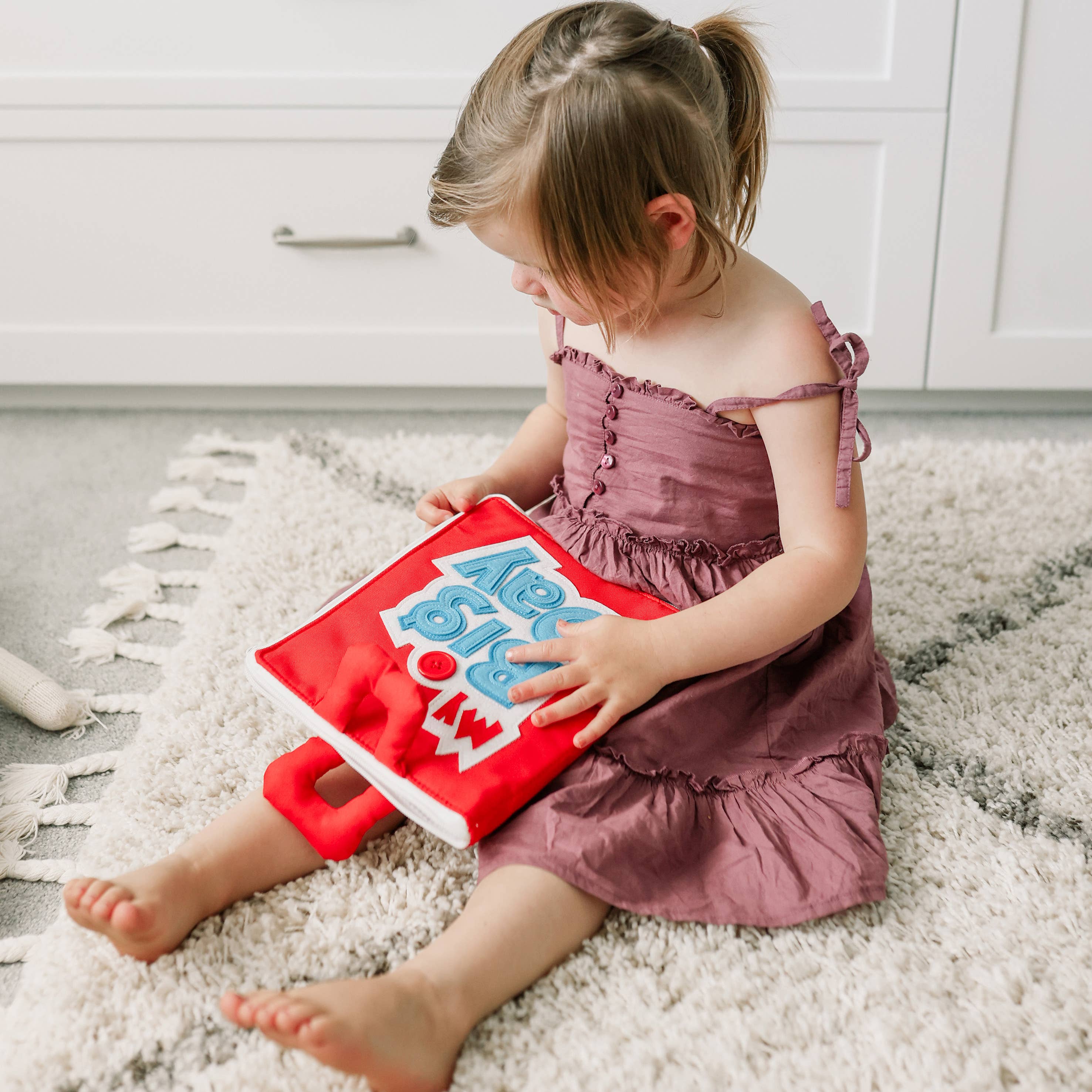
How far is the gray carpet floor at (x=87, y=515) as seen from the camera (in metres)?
0.76

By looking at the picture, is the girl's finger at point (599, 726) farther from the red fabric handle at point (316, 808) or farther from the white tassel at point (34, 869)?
the white tassel at point (34, 869)

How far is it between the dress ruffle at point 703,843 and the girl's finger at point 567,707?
34 mm

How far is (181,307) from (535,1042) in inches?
40.5

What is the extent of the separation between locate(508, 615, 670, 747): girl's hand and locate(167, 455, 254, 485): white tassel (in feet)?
2.08

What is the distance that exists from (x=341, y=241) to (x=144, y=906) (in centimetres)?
86

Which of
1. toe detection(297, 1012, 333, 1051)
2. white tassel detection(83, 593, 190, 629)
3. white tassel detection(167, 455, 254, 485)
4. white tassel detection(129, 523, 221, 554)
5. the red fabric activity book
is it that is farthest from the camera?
white tassel detection(167, 455, 254, 485)

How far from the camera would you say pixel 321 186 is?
1.19 metres

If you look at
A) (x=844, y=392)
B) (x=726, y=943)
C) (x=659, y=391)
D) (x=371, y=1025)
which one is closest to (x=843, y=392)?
(x=844, y=392)

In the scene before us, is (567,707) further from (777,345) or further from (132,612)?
(132,612)

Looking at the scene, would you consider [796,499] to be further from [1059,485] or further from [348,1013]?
[1059,485]

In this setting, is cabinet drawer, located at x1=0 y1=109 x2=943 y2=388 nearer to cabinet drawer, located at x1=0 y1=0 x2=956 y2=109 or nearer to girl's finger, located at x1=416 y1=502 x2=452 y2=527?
cabinet drawer, located at x1=0 y1=0 x2=956 y2=109

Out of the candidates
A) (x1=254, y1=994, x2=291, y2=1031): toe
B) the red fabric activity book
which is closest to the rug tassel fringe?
the red fabric activity book

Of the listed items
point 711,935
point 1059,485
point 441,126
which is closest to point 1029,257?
point 1059,485

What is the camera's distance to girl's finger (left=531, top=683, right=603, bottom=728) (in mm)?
588
